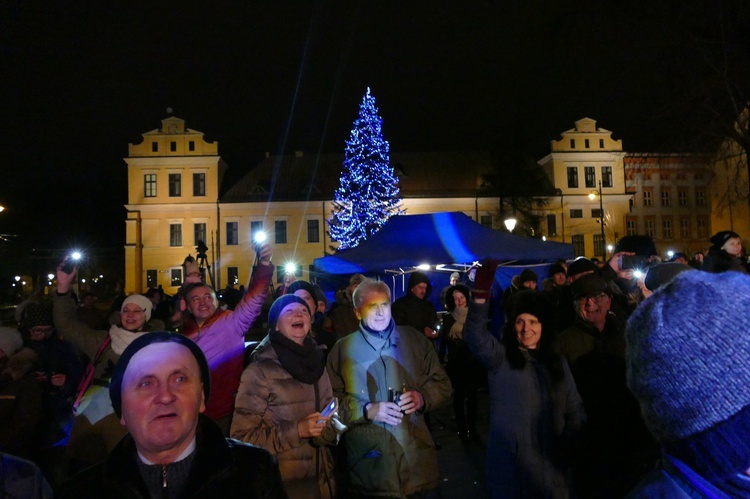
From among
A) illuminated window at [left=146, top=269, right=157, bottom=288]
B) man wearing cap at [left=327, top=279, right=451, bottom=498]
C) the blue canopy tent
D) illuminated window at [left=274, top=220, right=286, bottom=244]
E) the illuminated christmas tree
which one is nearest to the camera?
man wearing cap at [left=327, top=279, right=451, bottom=498]

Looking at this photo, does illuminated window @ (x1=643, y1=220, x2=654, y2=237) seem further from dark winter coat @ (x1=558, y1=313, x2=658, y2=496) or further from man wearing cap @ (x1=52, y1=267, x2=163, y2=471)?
man wearing cap @ (x1=52, y1=267, x2=163, y2=471)

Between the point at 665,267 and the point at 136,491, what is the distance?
10.0 feet

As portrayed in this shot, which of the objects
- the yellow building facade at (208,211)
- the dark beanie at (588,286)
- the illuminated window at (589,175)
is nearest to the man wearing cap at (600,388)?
the dark beanie at (588,286)

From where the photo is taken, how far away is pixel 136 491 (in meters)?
1.82

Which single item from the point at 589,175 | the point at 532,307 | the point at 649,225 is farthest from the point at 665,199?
the point at 532,307

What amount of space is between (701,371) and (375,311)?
2.59 m

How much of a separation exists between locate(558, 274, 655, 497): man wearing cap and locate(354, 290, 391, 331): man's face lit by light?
4.19 feet

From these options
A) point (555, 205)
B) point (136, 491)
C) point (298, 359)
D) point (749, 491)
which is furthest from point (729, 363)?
point (555, 205)

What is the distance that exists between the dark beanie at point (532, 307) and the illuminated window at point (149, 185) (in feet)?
165

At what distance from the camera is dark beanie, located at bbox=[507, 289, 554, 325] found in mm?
3588

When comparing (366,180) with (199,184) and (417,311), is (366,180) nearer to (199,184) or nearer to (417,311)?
(199,184)

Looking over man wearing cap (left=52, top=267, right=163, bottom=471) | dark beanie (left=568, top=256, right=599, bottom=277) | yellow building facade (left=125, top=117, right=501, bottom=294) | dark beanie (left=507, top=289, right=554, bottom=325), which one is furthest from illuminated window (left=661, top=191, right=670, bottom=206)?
man wearing cap (left=52, top=267, right=163, bottom=471)

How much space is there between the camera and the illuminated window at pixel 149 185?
4956 cm

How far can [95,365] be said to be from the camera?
4.04m
